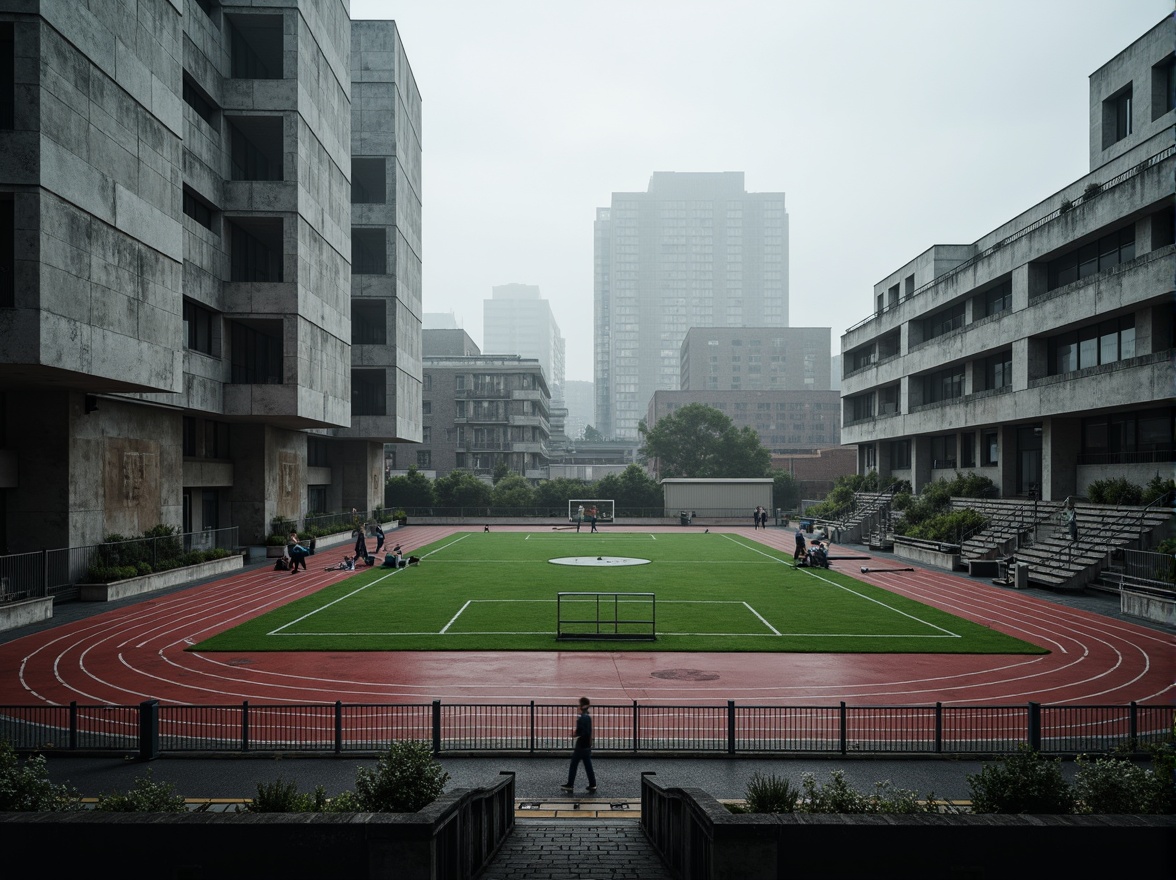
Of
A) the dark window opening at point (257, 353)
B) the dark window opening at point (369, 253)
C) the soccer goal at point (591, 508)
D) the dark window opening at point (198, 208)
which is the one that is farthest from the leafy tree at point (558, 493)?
the dark window opening at point (198, 208)

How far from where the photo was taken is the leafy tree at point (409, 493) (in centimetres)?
A: 8112

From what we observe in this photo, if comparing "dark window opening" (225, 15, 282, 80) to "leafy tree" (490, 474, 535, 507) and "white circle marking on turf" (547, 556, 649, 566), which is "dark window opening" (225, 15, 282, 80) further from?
"leafy tree" (490, 474, 535, 507)

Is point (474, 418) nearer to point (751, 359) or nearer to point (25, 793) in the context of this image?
point (751, 359)

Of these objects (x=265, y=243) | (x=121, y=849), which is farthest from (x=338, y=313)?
(x=121, y=849)

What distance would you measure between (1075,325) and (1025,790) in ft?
123

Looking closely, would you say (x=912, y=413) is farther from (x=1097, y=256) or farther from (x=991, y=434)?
(x=1097, y=256)

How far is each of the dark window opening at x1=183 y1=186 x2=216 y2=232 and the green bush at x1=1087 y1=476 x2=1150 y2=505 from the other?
45728 mm

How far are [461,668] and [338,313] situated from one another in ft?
117

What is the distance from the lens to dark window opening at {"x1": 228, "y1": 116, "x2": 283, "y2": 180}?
44031mm

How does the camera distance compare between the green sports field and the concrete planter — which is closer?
the green sports field

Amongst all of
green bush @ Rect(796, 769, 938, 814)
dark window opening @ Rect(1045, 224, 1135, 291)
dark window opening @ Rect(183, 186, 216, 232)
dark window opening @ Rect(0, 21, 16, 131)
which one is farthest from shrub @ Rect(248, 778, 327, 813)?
dark window opening @ Rect(1045, 224, 1135, 291)

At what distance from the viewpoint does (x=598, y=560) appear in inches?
1747

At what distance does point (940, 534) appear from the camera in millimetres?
45688

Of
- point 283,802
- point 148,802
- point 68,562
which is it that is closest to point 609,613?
point 283,802
